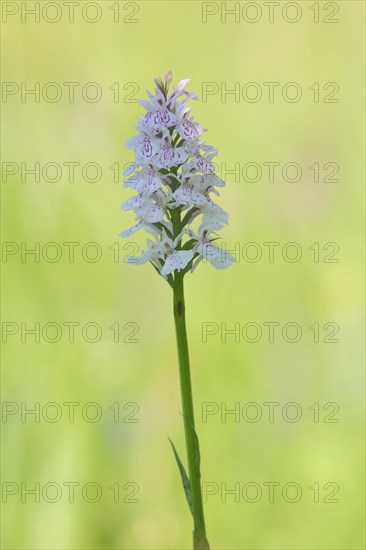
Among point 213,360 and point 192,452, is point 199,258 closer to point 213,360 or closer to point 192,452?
point 192,452

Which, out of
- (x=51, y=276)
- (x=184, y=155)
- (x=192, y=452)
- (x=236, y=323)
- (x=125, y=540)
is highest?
(x=184, y=155)

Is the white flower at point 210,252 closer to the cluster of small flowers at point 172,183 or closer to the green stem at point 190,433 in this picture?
the cluster of small flowers at point 172,183

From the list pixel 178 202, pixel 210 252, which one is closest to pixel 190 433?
pixel 210 252

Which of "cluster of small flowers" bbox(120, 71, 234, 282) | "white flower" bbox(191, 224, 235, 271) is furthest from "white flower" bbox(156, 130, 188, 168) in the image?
"white flower" bbox(191, 224, 235, 271)

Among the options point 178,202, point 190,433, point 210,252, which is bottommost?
point 190,433

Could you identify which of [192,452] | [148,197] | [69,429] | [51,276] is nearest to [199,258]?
[148,197]

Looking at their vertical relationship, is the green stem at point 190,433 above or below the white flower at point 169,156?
below

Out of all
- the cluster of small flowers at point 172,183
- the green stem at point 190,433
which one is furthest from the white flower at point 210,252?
the green stem at point 190,433

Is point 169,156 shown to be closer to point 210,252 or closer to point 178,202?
point 178,202
